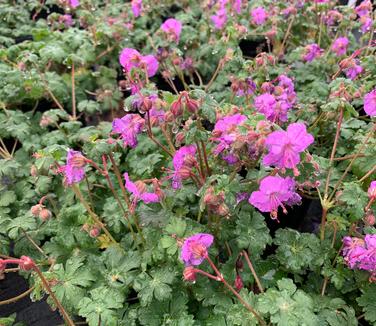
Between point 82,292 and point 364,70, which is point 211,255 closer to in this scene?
point 82,292

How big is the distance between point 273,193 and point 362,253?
0.27 metres

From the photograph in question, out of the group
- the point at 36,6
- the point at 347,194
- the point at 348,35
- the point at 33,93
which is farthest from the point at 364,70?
the point at 36,6

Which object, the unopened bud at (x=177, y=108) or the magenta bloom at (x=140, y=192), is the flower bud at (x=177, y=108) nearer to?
the unopened bud at (x=177, y=108)

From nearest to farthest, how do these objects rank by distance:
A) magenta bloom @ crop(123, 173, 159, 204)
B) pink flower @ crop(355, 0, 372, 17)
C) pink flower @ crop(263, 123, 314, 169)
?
1. pink flower @ crop(263, 123, 314, 169)
2. magenta bloom @ crop(123, 173, 159, 204)
3. pink flower @ crop(355, 0, 372, 17)

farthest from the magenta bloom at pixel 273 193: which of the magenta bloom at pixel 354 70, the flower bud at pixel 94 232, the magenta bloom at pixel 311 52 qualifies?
the magenta bloom at pixel 311 52

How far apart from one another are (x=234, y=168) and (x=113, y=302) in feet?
1.47

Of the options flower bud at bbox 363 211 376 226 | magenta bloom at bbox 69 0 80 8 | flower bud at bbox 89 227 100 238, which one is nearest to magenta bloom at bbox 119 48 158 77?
flower bud at bbox 89 227 100 238

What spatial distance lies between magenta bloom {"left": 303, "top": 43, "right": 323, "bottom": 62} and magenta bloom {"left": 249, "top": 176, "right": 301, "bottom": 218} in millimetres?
1076

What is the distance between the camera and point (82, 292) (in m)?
1.20

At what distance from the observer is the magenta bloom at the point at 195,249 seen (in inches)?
39.8

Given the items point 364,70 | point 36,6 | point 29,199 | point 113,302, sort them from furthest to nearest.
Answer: point 36,6, point 364,70, point 29,199, point 113,302

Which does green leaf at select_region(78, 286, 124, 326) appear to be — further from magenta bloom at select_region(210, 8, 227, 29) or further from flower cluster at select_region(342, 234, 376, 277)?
magenta bloom at select_region(210, 8, 227, 29)

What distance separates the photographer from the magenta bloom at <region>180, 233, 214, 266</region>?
101 centimetres

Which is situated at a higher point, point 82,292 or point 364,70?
point 364,70
